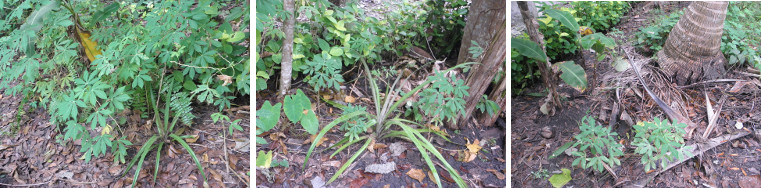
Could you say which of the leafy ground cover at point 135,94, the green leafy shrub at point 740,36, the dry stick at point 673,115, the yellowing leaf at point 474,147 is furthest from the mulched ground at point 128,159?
the green leafy shrub at point 740,36

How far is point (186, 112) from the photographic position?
5.89 ft

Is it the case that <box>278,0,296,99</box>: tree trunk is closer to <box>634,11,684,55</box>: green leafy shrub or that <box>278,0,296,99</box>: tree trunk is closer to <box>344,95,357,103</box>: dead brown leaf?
<box>344,95,357,103</box>: dead brown leaf

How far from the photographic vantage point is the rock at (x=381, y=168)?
171 cm

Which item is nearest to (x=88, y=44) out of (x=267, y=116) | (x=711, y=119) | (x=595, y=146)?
(x=267, y=116)

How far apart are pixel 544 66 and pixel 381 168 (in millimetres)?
672

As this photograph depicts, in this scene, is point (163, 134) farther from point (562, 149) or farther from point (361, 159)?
point (562, 149)

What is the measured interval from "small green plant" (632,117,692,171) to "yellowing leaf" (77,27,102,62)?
2008 mm

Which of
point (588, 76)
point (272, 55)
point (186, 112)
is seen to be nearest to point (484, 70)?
point (588, 76)

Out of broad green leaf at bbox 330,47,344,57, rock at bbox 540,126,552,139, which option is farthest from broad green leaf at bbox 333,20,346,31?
rock at bbox 540,126,552,139

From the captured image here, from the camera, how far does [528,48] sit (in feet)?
5.36

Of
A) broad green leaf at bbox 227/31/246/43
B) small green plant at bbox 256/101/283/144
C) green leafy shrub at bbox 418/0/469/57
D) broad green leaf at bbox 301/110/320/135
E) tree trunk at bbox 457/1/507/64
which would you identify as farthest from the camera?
green leafy shrub at bbox 418/0/469/57

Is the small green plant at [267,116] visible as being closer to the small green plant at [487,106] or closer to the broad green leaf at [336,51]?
the broad green leaf at [336,51]

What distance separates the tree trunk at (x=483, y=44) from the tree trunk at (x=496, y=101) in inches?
2.0

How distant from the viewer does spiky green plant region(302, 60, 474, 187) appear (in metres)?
1.68
